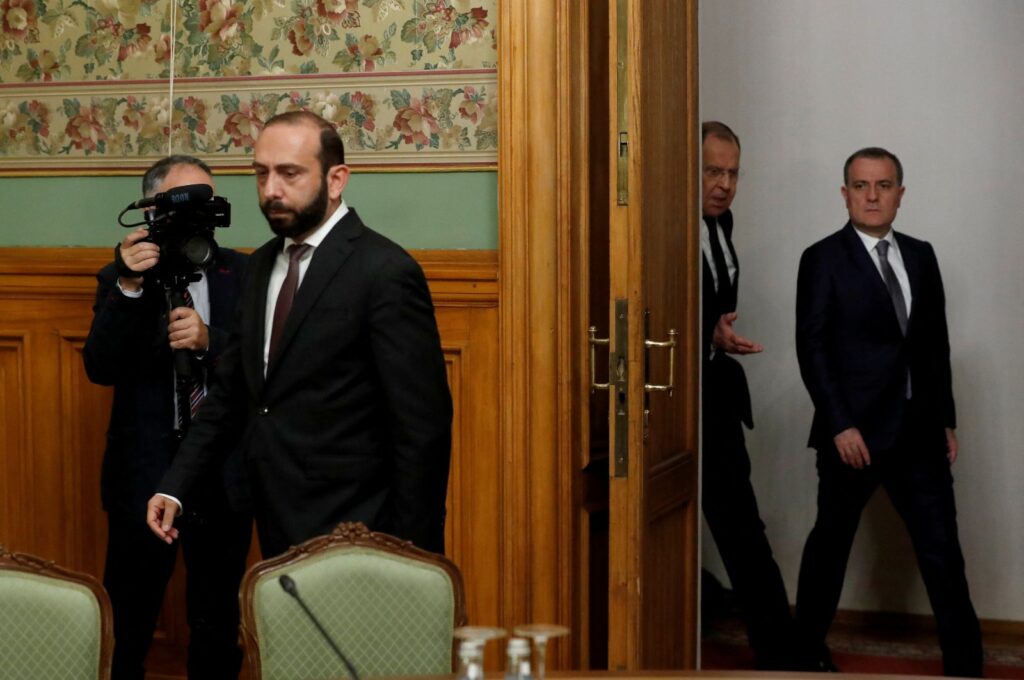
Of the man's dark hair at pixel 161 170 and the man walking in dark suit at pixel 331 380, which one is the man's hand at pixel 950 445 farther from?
the man's dark hair at pixel 161 170

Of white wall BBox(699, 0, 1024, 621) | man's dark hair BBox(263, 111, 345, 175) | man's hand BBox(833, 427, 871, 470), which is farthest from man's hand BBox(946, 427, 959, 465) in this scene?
Answer: man's dark hair BBox(263, 111, 345, 175)

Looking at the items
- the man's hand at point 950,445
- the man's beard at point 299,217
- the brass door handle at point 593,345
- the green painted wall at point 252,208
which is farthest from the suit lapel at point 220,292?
the man's hand at point 950,445

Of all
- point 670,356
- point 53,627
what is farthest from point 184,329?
point 53,627

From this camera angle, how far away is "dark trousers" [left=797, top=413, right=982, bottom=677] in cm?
448

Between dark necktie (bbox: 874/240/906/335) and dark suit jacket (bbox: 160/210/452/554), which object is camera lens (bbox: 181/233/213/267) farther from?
dark necktie (bbox: 874/240/906/335)

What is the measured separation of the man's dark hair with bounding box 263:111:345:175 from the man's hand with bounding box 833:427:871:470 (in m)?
2.22

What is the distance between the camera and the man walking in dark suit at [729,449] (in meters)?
4.69

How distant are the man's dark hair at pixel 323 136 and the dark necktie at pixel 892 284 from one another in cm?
242

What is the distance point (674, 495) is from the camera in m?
3.69

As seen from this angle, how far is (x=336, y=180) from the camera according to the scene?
3.06 metres

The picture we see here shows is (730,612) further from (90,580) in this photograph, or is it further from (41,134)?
(90,580)

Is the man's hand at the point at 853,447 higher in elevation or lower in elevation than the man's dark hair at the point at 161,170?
lower

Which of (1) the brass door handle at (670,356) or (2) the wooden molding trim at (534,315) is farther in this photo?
(2) the wooden molding trim at (534,315)

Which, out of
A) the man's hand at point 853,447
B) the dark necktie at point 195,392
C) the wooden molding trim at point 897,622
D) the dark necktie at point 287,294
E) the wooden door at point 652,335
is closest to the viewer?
the dark necktie at point 287,294
